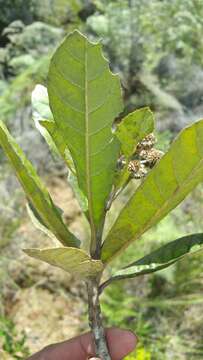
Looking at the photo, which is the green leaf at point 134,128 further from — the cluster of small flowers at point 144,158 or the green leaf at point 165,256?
the green leaf at point 165,256

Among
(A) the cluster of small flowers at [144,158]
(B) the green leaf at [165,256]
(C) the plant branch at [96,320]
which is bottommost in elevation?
(C) the plant branch at [96,320]

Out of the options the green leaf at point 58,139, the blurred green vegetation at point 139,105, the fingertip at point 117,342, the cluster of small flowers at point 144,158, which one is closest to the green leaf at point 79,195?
the green leaf at point 58,139

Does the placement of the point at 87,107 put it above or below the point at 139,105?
above

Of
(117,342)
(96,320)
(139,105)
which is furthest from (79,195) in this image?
(139,105)

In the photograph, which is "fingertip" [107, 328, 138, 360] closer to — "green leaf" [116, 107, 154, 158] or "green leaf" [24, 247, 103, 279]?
"green leaf" [24, 247, 103, 279]

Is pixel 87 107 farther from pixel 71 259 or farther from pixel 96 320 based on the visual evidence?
pixel 96 320

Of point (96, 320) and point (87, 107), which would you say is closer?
point (87, 107)
